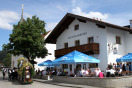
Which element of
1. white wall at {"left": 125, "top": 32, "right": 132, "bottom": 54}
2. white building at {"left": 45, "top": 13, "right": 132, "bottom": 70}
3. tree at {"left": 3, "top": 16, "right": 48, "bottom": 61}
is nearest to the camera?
white building at {"left": 45, "top": 13, "right": 132, "bottom": 70}

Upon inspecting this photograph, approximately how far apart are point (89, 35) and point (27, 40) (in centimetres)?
826

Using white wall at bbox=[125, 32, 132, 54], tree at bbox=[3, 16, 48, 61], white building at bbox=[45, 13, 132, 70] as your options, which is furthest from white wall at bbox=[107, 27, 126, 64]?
tree at bbox=[3, 16, 48, 61]

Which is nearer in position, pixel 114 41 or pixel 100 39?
pixel 114 41

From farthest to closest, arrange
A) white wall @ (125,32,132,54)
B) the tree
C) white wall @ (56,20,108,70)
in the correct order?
1. the tree
2. white wall @ (125,32,132,54)
3. white wall @ (56,20,108,70)

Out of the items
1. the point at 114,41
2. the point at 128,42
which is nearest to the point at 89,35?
the point at 114,41

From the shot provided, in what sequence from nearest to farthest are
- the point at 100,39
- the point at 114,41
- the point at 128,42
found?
the point at 114,41
the point at 100,39
the point at 128,42

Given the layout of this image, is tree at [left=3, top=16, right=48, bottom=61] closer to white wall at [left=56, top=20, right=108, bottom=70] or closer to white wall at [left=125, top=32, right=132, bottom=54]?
white wall at [left=56, top=20, right=108, bottom=70]

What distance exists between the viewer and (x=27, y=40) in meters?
24.4

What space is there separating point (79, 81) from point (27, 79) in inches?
208

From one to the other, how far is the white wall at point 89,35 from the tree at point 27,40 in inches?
185

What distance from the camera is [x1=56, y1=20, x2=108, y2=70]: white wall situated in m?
22.1

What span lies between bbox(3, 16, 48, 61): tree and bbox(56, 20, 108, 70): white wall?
470cm

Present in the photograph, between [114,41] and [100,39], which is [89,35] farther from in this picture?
[114,41]

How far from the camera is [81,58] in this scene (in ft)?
56.6
